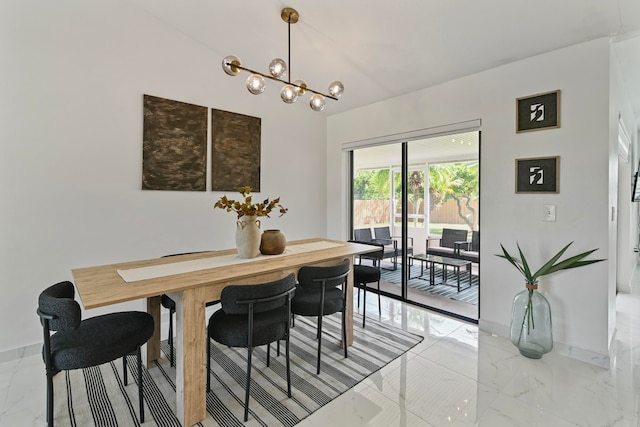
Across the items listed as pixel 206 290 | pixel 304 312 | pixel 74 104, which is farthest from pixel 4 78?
pixel 304 312

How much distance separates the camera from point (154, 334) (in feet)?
7.91

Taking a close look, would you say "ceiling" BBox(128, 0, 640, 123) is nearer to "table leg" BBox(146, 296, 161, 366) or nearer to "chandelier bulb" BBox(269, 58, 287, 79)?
"chandelier bulb" BBox(269, 58, 287, 79)

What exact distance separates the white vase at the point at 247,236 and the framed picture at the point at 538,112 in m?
2.46

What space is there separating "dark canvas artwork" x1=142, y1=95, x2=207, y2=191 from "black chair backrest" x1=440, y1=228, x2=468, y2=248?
9.56 feet

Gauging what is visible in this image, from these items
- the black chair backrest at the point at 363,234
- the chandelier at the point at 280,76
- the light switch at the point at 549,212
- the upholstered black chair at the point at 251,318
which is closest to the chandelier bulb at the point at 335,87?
the chandelier at the point at 280,76

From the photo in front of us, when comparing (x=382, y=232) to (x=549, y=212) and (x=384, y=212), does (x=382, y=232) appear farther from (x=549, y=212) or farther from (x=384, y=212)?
(x=549, y=212)

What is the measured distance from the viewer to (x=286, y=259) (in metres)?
2.36

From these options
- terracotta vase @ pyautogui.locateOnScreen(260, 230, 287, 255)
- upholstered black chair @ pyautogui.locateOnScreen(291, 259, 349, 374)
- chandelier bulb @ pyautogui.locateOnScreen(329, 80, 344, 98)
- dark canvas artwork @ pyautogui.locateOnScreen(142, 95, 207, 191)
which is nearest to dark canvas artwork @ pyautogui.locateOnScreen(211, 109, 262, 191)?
dark canvas artwork @ pyautogui.locateOnScreen(142, 95, 207, 191)

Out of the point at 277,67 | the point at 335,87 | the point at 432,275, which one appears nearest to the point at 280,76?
the point at 277,67

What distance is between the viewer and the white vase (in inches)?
90.7

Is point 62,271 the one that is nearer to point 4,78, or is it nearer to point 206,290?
point 4,78

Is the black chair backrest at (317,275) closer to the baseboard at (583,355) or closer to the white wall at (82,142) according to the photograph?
the white wall at (82,142)

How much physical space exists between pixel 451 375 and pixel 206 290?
188 centimetres

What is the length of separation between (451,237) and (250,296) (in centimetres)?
278
